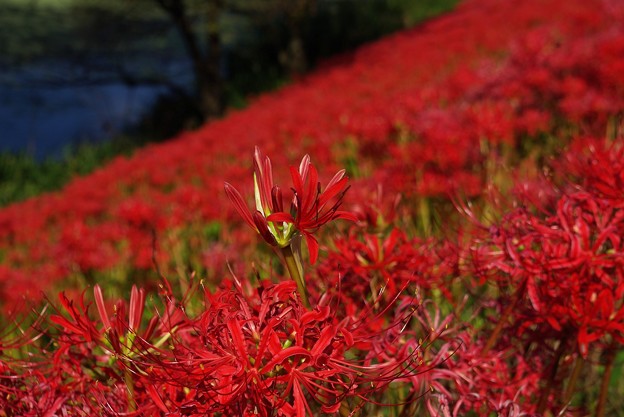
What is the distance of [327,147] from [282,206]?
4.13 m

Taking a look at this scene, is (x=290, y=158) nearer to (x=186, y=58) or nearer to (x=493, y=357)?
(x=493, y=357)

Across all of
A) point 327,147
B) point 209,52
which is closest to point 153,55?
point 209,52

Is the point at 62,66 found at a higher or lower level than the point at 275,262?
higher

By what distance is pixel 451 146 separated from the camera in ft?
10.6

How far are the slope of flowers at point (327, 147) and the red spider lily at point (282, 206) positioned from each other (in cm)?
65

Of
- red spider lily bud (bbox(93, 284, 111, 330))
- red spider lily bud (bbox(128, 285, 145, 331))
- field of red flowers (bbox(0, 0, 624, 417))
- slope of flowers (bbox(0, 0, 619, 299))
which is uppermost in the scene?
red spider lily bud (bbox(93, 284, 111, 330))

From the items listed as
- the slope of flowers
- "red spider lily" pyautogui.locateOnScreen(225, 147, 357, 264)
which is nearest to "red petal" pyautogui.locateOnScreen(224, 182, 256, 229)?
"red spider lily" pyautogui.locateOnScreen(225, 147, 357, 264)

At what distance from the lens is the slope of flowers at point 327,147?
348 cm

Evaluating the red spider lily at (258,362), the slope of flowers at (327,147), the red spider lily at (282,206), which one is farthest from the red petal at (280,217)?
the slope of flowers at (327,147)

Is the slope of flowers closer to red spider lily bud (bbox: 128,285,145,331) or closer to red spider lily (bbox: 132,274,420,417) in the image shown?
red spider lily bud (bbox: 128,285,145,331)

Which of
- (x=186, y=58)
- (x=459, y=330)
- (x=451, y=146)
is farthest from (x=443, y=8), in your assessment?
(x=459, y=330)

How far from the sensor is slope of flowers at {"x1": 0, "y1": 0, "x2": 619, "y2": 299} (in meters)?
3.48

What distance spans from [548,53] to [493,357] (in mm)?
4364

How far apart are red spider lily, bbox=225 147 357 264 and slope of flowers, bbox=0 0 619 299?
2.14 feet
